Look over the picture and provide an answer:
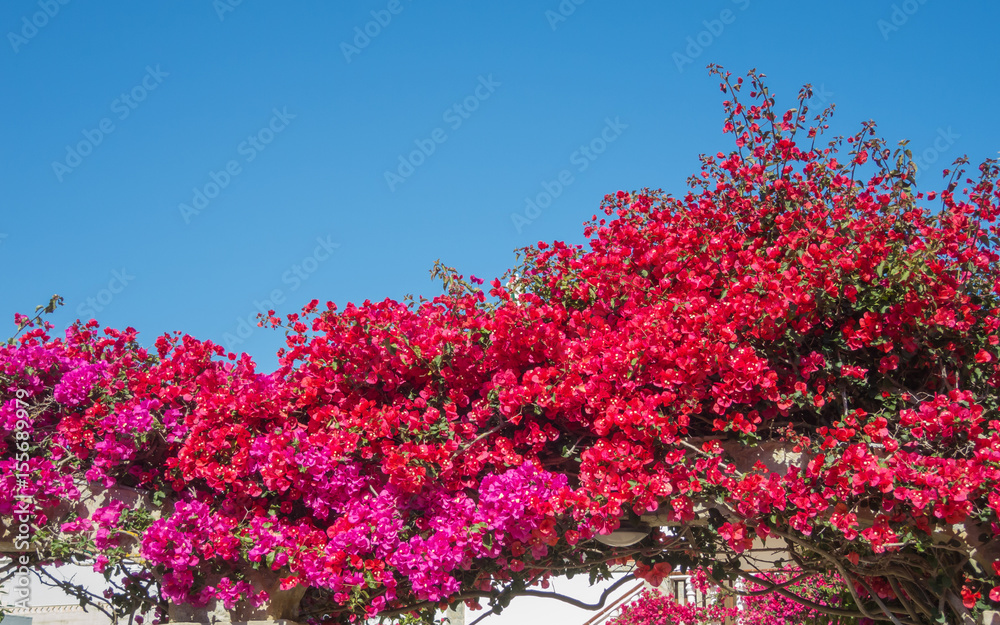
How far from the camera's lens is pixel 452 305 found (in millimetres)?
3418

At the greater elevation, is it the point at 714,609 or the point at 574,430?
the point at 574,430

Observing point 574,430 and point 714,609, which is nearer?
point 574,430

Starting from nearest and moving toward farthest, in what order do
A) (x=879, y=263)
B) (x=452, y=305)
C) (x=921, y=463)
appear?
(x=921, y=463) → (x=879, y=263) → (x=452, y=305)

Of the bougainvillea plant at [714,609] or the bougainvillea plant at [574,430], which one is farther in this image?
the bougainvillea plant at [714,609]

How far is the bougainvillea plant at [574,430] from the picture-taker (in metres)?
2.90

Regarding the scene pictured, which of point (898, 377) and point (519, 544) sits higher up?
point (898, 377)

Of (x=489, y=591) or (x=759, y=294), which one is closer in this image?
(x=759, y=294)

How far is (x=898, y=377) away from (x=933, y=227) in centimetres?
61

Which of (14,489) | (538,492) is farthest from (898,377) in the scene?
(14,489)

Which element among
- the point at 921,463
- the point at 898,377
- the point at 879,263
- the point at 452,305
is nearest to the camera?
the point at 921,463

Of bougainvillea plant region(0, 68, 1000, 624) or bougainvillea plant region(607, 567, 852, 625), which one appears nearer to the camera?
bougainvillea plant region(0, 68, 1000, 624)

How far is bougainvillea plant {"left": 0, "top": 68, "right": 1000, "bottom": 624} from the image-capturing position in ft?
9.51

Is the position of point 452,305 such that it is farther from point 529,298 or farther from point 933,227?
point 933,227

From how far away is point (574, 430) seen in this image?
10.6 ft
